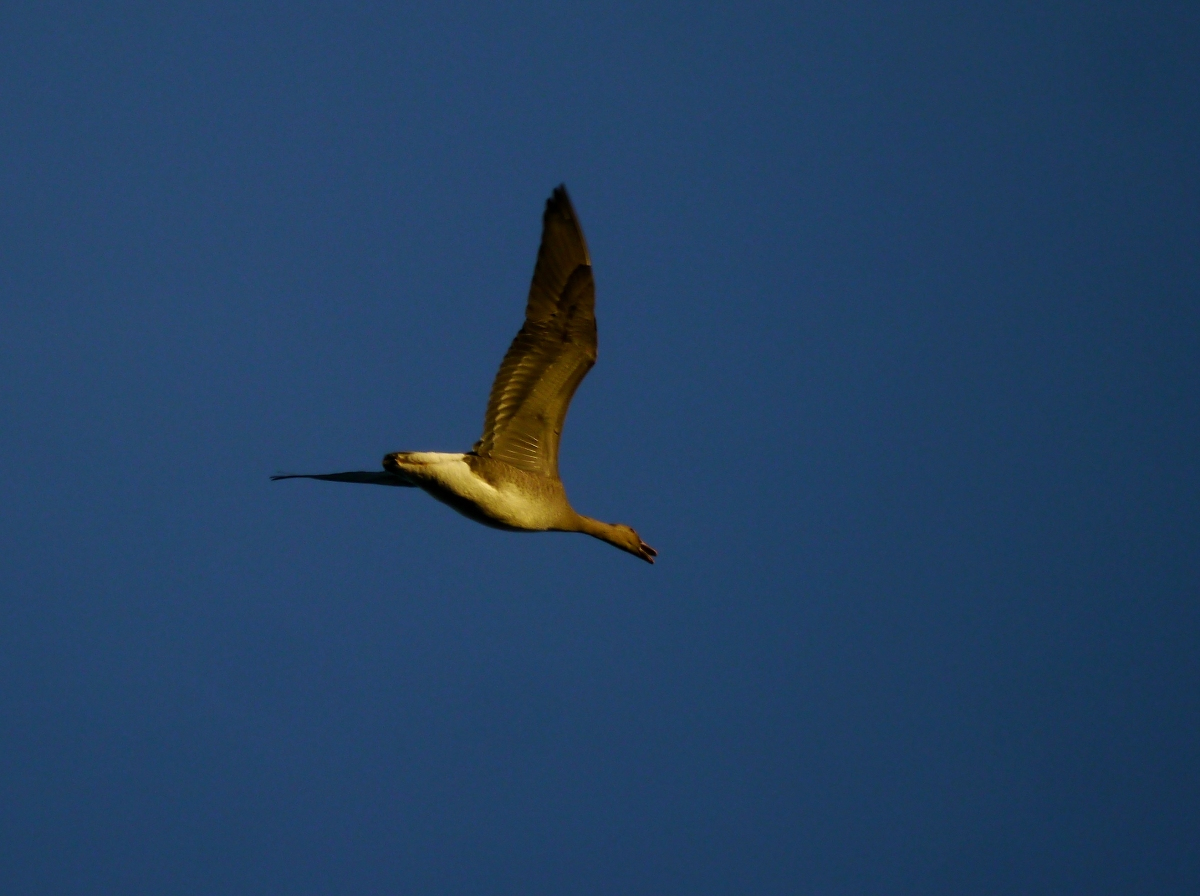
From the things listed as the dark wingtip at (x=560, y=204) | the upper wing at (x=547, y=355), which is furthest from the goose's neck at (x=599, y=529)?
the dark wingtip at (x=560, y=204)

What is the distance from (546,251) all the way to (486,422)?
2038 mm

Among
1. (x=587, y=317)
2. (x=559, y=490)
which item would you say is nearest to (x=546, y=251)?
(x=587, y=317)

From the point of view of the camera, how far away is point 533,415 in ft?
47.1

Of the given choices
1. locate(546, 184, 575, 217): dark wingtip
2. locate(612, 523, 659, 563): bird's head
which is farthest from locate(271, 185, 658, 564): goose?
locate(612, 523, 659, 563): bird's head

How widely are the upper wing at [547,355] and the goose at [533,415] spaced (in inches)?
0.4

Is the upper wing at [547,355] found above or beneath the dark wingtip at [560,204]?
beneath

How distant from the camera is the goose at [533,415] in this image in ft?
44.7

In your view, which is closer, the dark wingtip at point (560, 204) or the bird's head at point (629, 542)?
the dark wingtip at point (560, 204)

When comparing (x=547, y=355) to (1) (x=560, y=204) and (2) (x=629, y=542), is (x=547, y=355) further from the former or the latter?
(2) (x=629, y=542)

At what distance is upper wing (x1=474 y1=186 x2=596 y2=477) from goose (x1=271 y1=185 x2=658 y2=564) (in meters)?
0.01

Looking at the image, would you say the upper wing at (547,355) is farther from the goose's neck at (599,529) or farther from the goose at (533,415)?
the goose's neck at (599,529)

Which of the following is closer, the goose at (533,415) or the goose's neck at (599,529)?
the goose at (533,415)

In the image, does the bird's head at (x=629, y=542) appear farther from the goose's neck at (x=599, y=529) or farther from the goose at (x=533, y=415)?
the goose at (x=533, y=415)

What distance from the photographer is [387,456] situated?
1368 cm
